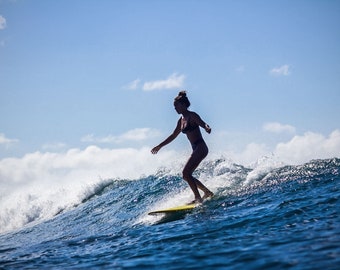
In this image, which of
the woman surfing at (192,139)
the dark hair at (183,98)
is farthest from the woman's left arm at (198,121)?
the dark hair at (183,98)

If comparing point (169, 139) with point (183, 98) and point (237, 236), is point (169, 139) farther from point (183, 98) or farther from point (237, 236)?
point (237, 236)

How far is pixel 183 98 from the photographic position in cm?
843

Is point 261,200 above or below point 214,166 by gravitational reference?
below

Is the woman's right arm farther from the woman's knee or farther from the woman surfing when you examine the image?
the woman's knee

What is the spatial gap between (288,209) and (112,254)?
10.3ft

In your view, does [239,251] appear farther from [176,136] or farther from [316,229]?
[176,136]

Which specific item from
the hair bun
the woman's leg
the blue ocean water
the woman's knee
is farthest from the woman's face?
the blue ocean water

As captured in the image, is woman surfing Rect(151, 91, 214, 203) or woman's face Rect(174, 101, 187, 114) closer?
woman surfing Rect(151, 91, 214, 203)

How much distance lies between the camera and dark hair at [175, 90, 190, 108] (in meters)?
8.39

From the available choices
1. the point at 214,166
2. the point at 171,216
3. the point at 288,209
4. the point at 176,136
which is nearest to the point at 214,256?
the point at 288,209

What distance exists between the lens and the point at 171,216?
7.41 metres

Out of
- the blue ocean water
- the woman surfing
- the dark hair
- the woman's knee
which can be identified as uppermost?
the dark hair

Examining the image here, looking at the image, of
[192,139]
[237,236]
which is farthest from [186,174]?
[237,236]

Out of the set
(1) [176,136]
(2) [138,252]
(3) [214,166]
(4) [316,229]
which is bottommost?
(4) [316,229]
